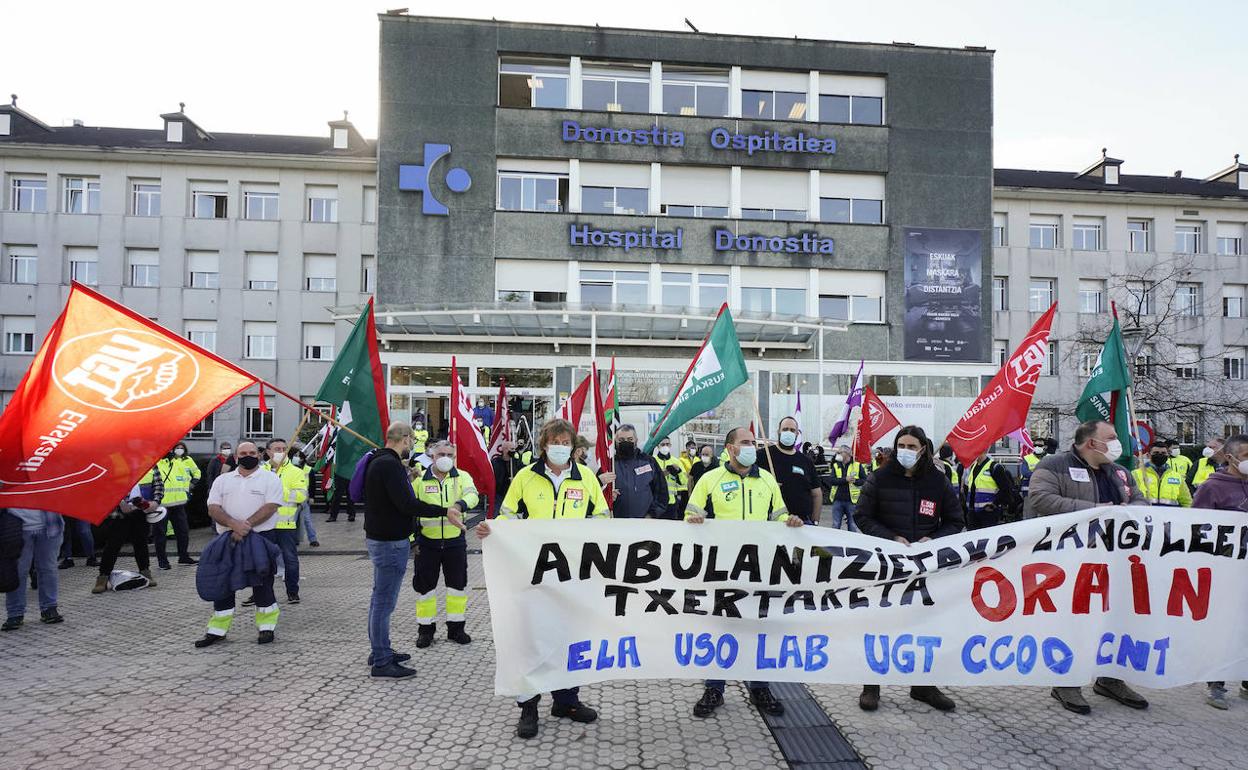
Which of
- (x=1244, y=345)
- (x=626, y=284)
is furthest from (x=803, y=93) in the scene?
(x=1244, y=345)

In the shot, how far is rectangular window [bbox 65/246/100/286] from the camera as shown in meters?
29.0

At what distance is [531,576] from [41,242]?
112 feet

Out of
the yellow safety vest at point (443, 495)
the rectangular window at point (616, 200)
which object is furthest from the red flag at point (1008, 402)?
the rectangular window at point (616, 200)

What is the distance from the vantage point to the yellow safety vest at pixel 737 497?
5309 millimetres

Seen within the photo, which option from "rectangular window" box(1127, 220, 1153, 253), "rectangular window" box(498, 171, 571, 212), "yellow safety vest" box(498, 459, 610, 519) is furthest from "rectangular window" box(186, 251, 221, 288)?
"rectangular window" box(1127, 220, 1153, 253)

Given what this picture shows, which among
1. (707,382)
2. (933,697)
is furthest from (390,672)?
(933,697)

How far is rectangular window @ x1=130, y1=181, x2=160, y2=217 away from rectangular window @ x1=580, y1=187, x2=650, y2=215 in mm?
18124

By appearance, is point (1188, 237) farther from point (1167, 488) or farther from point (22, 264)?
point (22, 264)

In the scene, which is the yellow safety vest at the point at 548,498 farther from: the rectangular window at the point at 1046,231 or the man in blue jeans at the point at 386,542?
the rectangular window at the point at 1046,231

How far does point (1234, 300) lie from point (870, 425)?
30.7m

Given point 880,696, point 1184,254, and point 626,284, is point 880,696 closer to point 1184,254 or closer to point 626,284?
point 626,284

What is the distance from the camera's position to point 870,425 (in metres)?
15.4

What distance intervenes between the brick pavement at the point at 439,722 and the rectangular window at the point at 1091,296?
107 ft

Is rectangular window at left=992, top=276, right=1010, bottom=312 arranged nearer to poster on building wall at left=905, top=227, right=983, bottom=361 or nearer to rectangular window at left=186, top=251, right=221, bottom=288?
poster on building wall at left=905, top=227, right=983, bottom=361
